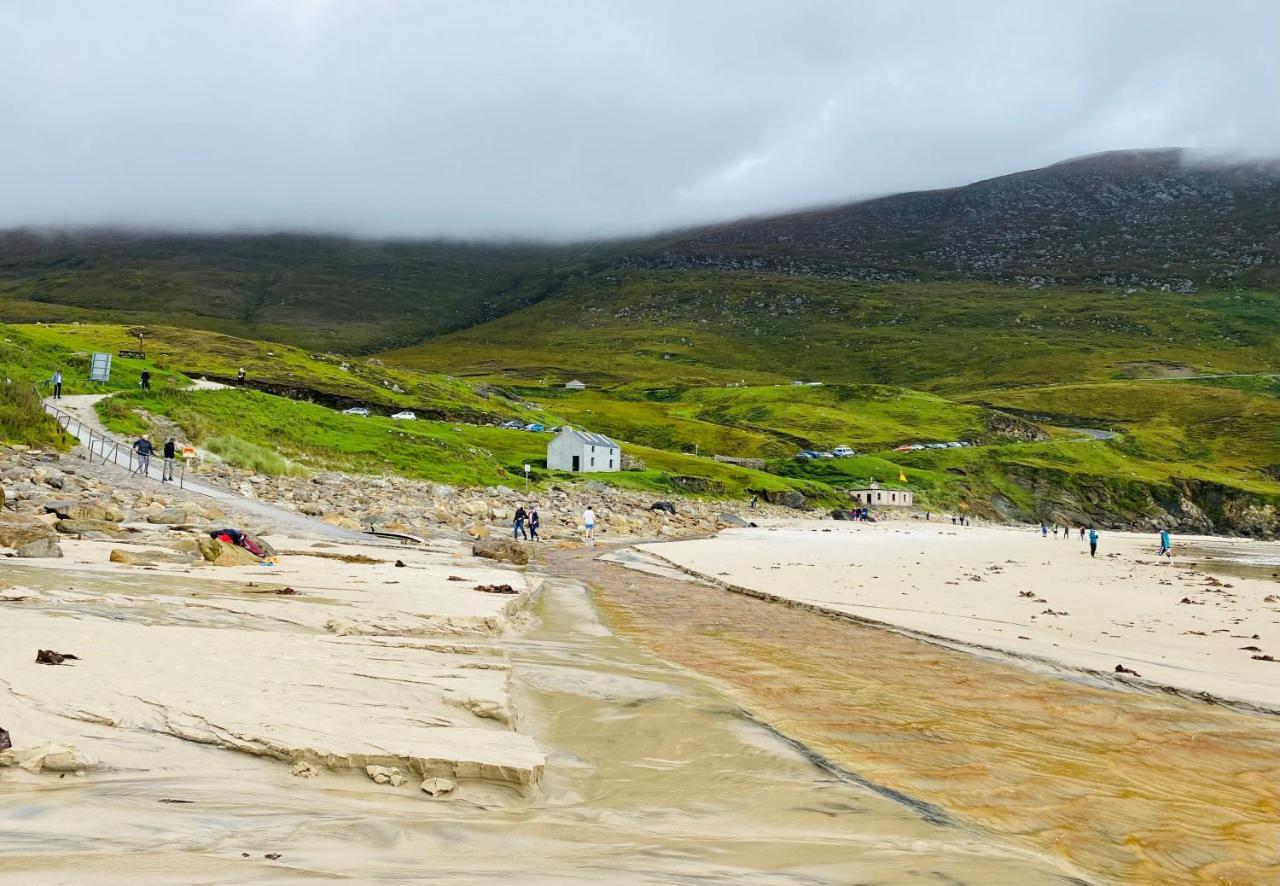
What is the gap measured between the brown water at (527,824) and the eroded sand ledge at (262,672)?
10.9 inches

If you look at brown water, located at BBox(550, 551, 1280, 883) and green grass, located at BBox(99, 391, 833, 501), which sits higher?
green grass, located at BBox(99, 391, 833, 501)

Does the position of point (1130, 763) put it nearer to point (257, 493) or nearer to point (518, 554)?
point (518, 554)

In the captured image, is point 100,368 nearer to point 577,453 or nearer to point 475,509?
point 475,509

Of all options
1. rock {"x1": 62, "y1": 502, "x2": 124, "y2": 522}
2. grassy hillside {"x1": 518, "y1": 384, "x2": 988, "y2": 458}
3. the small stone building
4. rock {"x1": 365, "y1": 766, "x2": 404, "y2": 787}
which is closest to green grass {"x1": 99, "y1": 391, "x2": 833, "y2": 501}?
the small stone building

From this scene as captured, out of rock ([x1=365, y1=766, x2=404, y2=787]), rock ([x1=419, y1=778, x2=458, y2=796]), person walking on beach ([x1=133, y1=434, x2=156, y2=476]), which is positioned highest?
person walking on beach ([x1=133, y1=434, x2=156, y2=476])

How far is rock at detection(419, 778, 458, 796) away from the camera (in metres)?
7.10

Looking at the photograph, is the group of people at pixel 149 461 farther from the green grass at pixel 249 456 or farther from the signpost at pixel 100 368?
the signpost at pixel 100 368

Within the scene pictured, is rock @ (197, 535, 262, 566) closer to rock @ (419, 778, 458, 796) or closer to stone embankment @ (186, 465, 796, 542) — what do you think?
stone embankment @ (186, 465, 796, 542)

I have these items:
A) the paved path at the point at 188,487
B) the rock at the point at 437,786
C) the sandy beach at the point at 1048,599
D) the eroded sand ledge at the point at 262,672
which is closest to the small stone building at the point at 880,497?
the sandy beach at the point at 1048,599

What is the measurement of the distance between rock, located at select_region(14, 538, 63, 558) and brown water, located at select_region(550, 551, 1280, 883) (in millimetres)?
12214

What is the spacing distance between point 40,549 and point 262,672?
452 inches

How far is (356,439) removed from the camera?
2798 inches

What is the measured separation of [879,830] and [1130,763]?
4789 millimetres

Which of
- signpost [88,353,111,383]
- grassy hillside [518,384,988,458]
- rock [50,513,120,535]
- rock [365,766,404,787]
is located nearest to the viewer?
rock [365,766,404,787]
